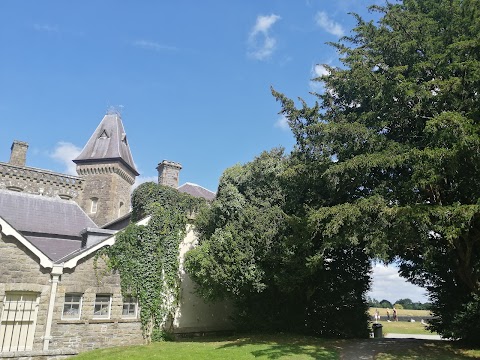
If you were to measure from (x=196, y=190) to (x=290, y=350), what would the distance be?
14.1 meters

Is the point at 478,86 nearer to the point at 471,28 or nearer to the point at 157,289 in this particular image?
the point at 471,28

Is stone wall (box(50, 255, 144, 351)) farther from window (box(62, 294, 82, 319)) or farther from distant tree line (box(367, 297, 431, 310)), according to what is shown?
distant tree line (box(367, 297, 431, 310))

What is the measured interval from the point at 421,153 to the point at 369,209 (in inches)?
84.7

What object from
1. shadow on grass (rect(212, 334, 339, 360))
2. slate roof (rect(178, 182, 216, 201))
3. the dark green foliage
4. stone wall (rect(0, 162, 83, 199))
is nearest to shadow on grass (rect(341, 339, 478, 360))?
shadow on grass (rect(212, 334, 339, 360))

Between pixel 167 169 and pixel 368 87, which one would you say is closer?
pixel 368 87

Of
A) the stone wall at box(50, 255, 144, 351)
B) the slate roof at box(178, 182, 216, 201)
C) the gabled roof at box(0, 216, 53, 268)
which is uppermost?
the slate roof at box(178, 182, 216, 201)

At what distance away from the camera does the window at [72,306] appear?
14955mm

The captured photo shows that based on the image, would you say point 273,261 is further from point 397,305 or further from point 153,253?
point 397,305

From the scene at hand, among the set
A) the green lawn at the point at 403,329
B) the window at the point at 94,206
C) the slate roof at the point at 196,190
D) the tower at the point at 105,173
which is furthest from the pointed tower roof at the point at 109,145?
the green lawn at the point at 403,329

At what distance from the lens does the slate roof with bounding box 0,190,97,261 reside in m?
18.3

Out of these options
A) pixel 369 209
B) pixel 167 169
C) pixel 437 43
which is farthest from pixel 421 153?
pixel 167 169

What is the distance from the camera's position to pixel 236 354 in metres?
12.4

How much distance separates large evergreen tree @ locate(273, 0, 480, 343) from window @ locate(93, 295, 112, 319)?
371 inches

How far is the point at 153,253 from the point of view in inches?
690
